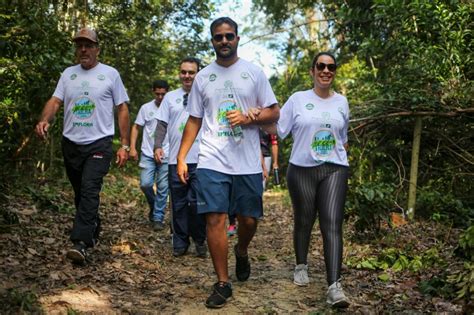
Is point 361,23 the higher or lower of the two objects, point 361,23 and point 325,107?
the higher

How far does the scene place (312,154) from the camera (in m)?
4.82

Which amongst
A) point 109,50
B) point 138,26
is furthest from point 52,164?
point 138,26

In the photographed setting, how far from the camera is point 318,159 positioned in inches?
189

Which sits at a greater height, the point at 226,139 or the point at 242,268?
the point at 226,139

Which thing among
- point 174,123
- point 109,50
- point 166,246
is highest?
point 109,50

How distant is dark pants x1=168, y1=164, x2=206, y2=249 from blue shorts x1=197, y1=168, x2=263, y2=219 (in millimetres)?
1759

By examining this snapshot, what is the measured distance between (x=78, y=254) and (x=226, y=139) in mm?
1774

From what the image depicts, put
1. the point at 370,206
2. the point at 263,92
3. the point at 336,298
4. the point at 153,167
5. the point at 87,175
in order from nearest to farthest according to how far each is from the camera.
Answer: the point at 336,298 < the point at 263,92 < the point at 87,175 < the point at 370,206 < the point at 153,167

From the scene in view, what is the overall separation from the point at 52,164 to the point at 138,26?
410 cm

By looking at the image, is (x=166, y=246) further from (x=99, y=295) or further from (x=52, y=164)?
(x=52, y=164)

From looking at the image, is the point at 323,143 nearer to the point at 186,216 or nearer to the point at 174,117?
the point at 186,216

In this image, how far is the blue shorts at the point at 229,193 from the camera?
4.42 metres

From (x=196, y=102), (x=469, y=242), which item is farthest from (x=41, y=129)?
(x=469, y=242)

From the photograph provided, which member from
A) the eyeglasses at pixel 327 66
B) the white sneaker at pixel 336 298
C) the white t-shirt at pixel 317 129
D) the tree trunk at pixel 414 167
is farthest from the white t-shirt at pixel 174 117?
the tree trunk at pixel 414 167
